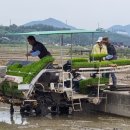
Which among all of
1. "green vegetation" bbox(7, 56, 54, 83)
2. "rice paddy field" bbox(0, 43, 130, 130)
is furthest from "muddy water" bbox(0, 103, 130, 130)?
"green vegetation" bbox(7, 56, 54, 83)

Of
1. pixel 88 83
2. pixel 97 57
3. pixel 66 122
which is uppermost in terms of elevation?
pixel 97 57

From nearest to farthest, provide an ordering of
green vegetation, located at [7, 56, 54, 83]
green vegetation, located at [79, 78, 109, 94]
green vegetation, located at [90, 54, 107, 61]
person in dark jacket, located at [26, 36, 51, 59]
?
green vegetation, located at [7, 56, 54, 83]
green vegetation, located at [79, 78, 109, 94]
person in dark jacket, located at [26, 36, 51, 59]
green vegetation, located at [90, 54, 107, 61]

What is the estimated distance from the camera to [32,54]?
1694 cm

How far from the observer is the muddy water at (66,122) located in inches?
583

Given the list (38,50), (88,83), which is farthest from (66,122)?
(38,50)

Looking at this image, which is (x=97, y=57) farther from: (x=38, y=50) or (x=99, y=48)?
(x=38, y=50)

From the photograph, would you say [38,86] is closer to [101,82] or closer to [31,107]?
[31,107]

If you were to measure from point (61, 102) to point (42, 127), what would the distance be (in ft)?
6.65

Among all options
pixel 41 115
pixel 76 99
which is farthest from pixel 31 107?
pixel 76 99

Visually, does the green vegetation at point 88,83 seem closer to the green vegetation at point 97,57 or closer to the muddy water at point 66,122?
the green vegetation at point 97,57

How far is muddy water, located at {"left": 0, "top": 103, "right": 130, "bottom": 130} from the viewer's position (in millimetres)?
14812

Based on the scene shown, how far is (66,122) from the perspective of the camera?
A: 15875 mm

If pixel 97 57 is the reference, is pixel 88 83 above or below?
below

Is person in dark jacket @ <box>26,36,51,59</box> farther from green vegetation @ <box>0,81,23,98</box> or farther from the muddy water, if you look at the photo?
the muddy water
